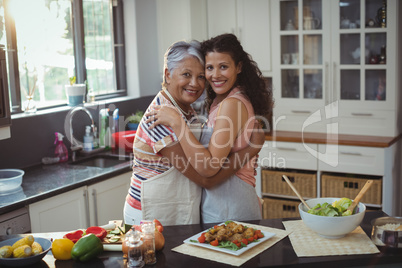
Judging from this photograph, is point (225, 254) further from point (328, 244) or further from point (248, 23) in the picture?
point (248, 23)

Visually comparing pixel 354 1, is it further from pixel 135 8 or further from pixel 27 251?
pixel 27 251

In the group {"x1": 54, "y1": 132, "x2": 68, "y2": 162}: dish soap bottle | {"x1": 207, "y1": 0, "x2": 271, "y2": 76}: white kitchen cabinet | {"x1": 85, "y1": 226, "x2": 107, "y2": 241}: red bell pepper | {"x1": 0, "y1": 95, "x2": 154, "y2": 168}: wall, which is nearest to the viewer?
{"x1": 85, "y1": 226, "x2": 107, "y2": 241}: red bell pepper

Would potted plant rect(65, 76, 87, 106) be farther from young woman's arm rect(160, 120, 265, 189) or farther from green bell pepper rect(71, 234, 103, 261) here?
green bell pepper rect(71, 234, 103, 261)

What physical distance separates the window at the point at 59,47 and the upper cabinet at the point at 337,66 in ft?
4.94

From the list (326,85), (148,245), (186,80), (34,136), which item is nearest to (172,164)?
(186,80)

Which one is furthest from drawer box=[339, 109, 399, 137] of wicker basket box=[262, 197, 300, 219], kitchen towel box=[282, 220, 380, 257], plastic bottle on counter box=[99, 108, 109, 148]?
kitchen towel box=[282, 220, 380, 257]

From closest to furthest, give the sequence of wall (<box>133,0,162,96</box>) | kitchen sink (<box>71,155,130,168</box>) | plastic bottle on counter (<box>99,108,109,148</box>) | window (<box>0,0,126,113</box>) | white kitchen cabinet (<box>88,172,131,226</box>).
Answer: white kitchen cabinet (<box>88,172,131,226</box>)
window (<box>0,0,126,113</box>)
kitchen sink (<box>71,155,130,168</box>)
plastic bottle on counter (<box>99,108,109,148</box>)
wall (<box>133,0,162,96</box>)

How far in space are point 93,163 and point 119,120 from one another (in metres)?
0.55

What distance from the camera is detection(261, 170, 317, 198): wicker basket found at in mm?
4305

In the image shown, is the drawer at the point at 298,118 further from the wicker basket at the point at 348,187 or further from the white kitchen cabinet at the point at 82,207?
the white kitchen cabinet at the point at 82,207

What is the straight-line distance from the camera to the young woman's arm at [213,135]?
7.21 ft

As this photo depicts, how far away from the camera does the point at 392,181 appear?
13.4 ft

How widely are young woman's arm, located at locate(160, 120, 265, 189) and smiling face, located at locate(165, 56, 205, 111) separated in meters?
0.30

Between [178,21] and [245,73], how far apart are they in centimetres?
236
